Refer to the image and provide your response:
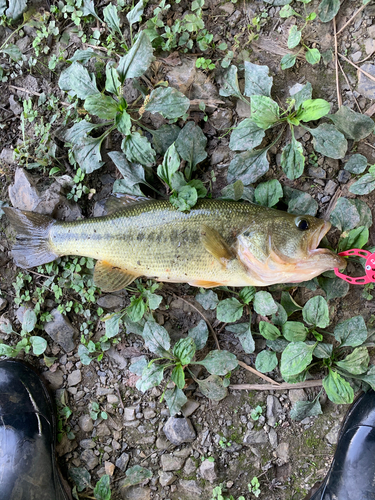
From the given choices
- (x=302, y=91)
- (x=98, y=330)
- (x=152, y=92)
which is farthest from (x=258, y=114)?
(x=98, y=330)

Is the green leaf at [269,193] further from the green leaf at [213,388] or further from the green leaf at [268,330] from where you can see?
the green leaf at [213,388]

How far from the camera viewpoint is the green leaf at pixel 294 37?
3.03 m

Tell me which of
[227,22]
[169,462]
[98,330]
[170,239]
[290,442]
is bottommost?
[169,462]

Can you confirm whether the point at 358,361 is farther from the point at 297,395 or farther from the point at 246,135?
the point at 246,135

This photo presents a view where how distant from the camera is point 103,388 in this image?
3445 mm

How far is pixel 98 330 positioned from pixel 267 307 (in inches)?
62.6

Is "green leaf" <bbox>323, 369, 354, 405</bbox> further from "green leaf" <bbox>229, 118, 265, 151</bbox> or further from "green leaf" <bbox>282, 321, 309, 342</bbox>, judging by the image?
"green leaf" <bbox>229, 118, 265, 151</bbox>

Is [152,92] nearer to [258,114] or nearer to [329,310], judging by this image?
[258,114]

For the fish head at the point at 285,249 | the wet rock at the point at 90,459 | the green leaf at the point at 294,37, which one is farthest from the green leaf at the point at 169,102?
the wet rock at the point at 90,459

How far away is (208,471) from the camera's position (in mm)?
3229

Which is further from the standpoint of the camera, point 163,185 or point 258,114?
point 163,185

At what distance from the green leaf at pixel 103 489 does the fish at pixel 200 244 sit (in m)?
1.73

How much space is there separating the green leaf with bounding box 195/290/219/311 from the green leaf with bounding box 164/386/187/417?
773 mm

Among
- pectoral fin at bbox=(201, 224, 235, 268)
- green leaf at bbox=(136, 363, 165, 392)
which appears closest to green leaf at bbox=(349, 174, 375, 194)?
pectoral fin at bbox=(201, 224, 235, 268)
